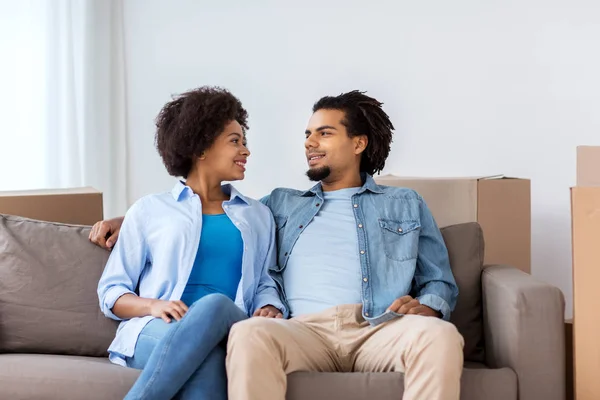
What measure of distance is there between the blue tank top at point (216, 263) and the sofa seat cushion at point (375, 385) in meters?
0.39

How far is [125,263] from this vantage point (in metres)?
2.15

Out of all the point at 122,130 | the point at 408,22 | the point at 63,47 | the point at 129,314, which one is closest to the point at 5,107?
the point at 63,47

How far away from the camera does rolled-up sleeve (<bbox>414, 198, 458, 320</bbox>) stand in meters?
2.09

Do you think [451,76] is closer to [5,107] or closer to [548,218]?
[548,218]

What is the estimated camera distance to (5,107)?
3109mm

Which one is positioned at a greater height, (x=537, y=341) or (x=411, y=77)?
(x=411, y=77)

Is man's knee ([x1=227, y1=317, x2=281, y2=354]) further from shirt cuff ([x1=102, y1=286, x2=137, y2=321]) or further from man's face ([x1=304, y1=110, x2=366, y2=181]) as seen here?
man's face ([x1=304, y1=110, x2=366, y2=181])

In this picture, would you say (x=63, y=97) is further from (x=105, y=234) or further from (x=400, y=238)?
(x=400, y=238)

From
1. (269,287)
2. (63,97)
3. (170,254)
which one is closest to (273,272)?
(269,287)

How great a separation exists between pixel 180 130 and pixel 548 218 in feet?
5.36

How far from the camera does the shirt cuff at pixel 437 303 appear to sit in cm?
208

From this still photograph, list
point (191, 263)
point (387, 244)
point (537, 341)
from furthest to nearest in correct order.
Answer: point (387, 244)
point (191, 263)
point (537, 341)

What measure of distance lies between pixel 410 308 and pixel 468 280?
264mm

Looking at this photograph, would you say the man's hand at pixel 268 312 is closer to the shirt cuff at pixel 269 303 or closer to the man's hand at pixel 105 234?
the shirt cuff at pixel 269 303
